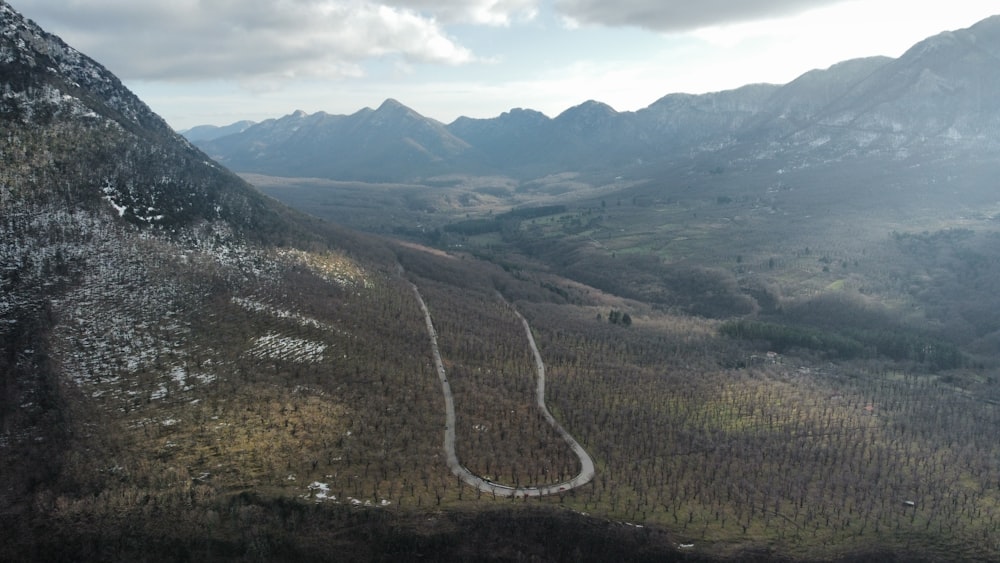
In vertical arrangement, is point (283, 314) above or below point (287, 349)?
above

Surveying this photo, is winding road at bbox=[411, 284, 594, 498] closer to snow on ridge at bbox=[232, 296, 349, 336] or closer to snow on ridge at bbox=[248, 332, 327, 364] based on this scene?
snow on ridge at bbox=[232, 296, 349, 336]

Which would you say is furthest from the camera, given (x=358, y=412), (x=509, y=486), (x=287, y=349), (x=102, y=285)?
(x=102, y=285)

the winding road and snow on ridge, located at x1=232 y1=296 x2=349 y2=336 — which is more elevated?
snow on ridge, located at x1=232 y1=296 x2=349 y2=336

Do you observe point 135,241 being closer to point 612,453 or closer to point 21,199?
point 21,199

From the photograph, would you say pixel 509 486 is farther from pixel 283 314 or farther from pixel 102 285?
pixel 102 285

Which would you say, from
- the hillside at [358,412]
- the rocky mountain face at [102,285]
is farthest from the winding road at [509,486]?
the rocky mountain face at [102,285]

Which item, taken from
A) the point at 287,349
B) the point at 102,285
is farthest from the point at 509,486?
the point at 102,285

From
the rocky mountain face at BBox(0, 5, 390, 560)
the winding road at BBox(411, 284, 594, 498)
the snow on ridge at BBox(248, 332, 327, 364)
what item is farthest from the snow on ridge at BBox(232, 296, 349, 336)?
the winding road at BBox(411, 284, 594, 498)

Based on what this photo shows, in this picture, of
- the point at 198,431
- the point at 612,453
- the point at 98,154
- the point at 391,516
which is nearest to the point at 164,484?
the point at 198,431

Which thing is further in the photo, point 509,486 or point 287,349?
point 287,349

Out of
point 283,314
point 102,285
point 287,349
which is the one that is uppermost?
point 102,285

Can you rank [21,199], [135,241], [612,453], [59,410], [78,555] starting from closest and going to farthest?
[78,555]
[59,410]
[612,453]
[21,199]
[135,241]
